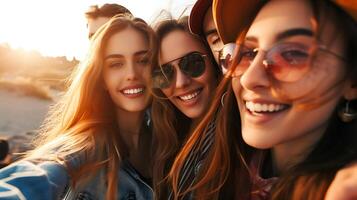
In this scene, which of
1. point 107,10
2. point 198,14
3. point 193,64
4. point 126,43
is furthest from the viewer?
point 107,10

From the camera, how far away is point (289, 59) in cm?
130

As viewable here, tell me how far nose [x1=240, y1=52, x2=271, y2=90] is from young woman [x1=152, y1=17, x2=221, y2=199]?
1.01m

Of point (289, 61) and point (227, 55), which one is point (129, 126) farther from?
point (289, 61)

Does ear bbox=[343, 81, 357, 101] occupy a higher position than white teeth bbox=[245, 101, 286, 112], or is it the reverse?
ear bbox=[343, 81, 357, 101]

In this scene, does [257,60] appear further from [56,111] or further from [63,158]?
[56,111]

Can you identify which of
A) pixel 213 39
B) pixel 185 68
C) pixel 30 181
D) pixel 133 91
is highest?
pixel 213 39

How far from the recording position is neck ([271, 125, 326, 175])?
1533mm

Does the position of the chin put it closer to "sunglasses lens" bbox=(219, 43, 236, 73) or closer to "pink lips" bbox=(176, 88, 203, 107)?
"sunglasses lens" bbox=(219, 43, 236, 73)

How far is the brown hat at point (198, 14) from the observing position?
2.11 m

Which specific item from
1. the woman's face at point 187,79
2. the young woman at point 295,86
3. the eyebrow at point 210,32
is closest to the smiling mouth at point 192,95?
the woman's face at point 187,79

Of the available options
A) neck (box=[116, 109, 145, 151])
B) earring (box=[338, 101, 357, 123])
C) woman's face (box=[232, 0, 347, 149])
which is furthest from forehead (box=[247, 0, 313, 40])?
neck (box=[116, 109, 145, 151])

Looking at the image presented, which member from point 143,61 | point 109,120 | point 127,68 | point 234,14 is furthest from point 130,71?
point 234,14

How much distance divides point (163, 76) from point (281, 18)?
1277 millimetres

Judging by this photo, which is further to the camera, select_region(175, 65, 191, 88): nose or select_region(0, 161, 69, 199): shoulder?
select_region(175, 65, 191, 88): nose
